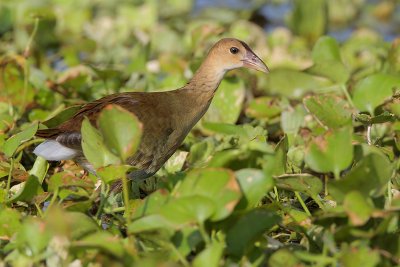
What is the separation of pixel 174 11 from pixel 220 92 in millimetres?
2891

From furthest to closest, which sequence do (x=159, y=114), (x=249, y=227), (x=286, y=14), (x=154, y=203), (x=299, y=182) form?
(x=286, y=14)
(x=159, y=114)
(x=299, y=182)
(x=154, y=203)
(x=249, y=227)

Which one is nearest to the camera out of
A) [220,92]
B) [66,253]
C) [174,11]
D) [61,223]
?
[61,223]

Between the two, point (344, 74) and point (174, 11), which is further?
point (174, 11)

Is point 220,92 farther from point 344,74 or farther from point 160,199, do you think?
point 160,199

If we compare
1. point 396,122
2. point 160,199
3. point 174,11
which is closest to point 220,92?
point 396,122

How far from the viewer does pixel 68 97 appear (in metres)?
4.50

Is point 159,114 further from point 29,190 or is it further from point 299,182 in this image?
point 299,182

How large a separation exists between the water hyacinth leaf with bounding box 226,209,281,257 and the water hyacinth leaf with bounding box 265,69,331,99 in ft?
6.87

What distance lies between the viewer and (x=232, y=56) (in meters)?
3.64

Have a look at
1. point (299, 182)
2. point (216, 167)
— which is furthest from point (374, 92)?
point (216, 167)

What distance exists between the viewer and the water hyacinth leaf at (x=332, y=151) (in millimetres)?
2539

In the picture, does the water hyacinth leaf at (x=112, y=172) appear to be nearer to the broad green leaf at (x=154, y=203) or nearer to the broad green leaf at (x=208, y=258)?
the broad green leaf at (x=154, y=203)

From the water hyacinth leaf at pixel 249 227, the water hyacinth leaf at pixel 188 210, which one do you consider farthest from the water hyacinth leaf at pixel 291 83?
the water hyacinth leaf at pixel 188 210

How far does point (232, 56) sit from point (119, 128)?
1.29 metres
